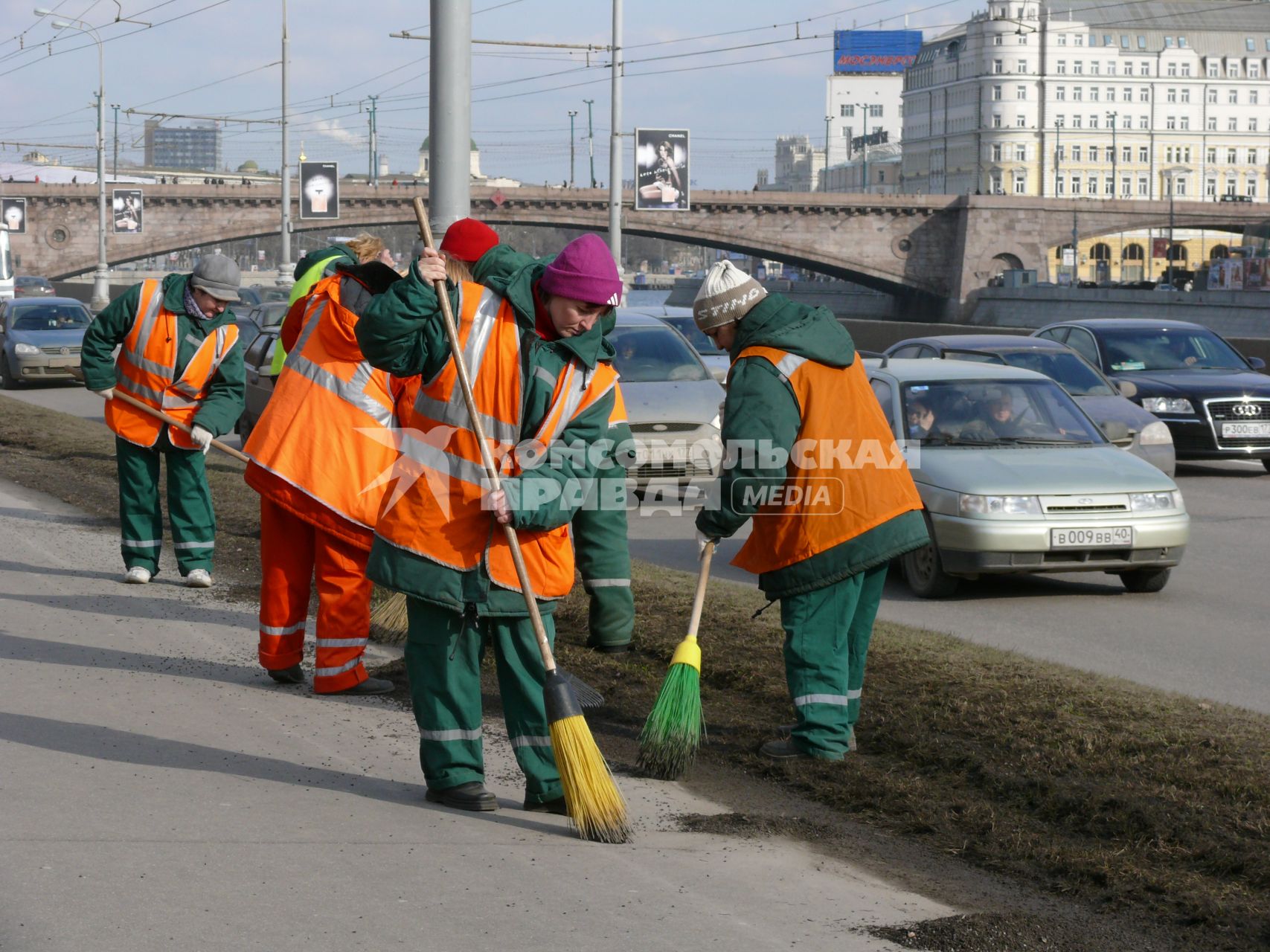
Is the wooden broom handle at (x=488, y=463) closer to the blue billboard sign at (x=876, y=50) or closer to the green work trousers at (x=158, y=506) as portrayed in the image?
the green work trousers at (x=158, y=506)

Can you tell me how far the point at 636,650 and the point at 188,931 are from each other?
3990 millimetres

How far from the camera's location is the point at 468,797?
5258 millimetres

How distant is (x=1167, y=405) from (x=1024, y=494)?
8097 mm

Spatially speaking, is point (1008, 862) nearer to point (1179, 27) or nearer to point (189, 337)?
point (189, 337)

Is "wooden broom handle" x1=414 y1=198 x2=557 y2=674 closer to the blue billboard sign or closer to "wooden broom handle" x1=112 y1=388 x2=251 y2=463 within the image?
"wooden broom handle" x1=112 y1=388 x2=251 y2=463

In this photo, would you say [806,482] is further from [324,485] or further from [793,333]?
[324,485]

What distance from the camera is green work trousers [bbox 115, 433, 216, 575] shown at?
9477mm

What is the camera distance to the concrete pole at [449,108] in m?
9.34

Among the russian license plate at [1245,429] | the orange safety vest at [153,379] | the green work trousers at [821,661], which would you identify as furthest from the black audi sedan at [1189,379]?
the green work trousers at [821,661]

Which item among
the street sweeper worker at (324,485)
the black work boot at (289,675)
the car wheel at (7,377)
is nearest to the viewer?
the street sweeper worker at (324,485)

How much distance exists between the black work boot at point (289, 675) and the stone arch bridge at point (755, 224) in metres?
78.6

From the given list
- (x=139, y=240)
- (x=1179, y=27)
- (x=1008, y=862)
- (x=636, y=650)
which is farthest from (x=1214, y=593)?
(x=1179, y=27)

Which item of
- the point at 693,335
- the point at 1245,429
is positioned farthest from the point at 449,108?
the point at 693,335

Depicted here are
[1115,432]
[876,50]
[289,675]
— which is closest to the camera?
[289,675]
